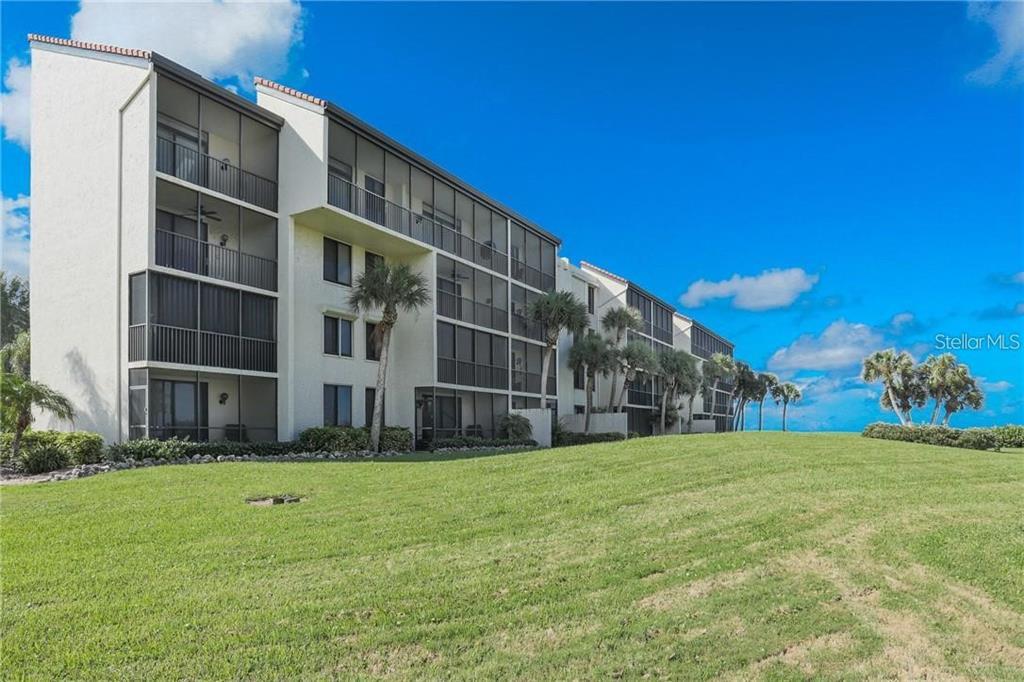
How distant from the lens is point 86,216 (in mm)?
21062

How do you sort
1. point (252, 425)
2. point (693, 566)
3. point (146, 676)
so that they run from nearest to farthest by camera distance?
point (146, 676) < point (693, 566) < point (252, 425)

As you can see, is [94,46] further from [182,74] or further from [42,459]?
[42,459]

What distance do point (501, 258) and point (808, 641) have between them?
96.5 ft

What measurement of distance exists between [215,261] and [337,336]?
5.41 m

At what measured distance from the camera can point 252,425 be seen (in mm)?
23188

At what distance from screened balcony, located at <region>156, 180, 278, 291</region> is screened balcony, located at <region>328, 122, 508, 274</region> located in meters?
2.71

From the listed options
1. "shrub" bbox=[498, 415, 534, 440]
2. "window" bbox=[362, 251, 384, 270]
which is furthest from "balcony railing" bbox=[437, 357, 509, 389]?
"window" bbox=[362, 251, 384, 270]

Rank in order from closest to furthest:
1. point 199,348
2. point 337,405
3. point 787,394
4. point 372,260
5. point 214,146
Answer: point 199,348 → point 214,146 → point 337,405 → point 372,260 → point 787,394

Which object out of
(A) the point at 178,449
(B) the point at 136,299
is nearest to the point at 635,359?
(A) the point at 178,449

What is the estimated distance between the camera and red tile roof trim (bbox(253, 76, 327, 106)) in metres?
23.3

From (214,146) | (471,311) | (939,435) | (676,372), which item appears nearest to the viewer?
(214,146)

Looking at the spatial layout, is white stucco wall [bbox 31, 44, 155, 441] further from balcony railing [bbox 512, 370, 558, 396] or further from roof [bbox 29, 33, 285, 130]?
balcony railing [bbox 512, 370, 558, 396]

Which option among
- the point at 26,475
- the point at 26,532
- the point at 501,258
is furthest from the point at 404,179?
the point at 26,532

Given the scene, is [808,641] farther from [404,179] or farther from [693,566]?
[404,179]
